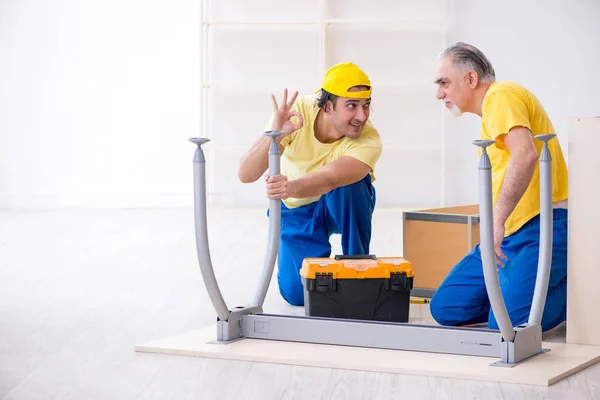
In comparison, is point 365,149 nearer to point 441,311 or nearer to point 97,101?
point 441,311

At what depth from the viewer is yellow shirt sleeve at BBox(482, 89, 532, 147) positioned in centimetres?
242

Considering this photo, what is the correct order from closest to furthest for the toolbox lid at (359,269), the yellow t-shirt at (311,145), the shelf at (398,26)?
the toolbox lid at (359,269), the yellow t-shirt at (311,145), the shelf at (398,26)

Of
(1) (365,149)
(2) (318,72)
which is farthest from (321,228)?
(2) (318,72)

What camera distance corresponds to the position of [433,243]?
10.3 feet

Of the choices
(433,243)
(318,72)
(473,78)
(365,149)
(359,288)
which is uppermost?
(318,72)

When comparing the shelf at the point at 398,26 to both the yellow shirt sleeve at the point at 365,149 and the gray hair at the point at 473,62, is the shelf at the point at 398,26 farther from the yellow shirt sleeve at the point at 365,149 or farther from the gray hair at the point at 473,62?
the gray hair at the point at 473,62

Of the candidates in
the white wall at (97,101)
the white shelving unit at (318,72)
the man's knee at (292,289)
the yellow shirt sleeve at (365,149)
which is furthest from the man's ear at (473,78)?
the white wall at (97,101)

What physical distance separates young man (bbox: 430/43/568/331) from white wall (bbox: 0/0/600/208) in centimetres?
417

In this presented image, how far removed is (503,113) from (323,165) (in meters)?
0.81

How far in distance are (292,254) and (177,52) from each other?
397 cm

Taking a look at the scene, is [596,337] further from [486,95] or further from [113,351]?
[113,351]

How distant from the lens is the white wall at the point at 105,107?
688 cm

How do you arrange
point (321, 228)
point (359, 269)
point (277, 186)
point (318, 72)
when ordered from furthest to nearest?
point (318, 72) < point (321, 228) < point (359, 269) < point (277, 186)

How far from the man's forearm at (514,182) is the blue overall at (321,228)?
31.5 inches
